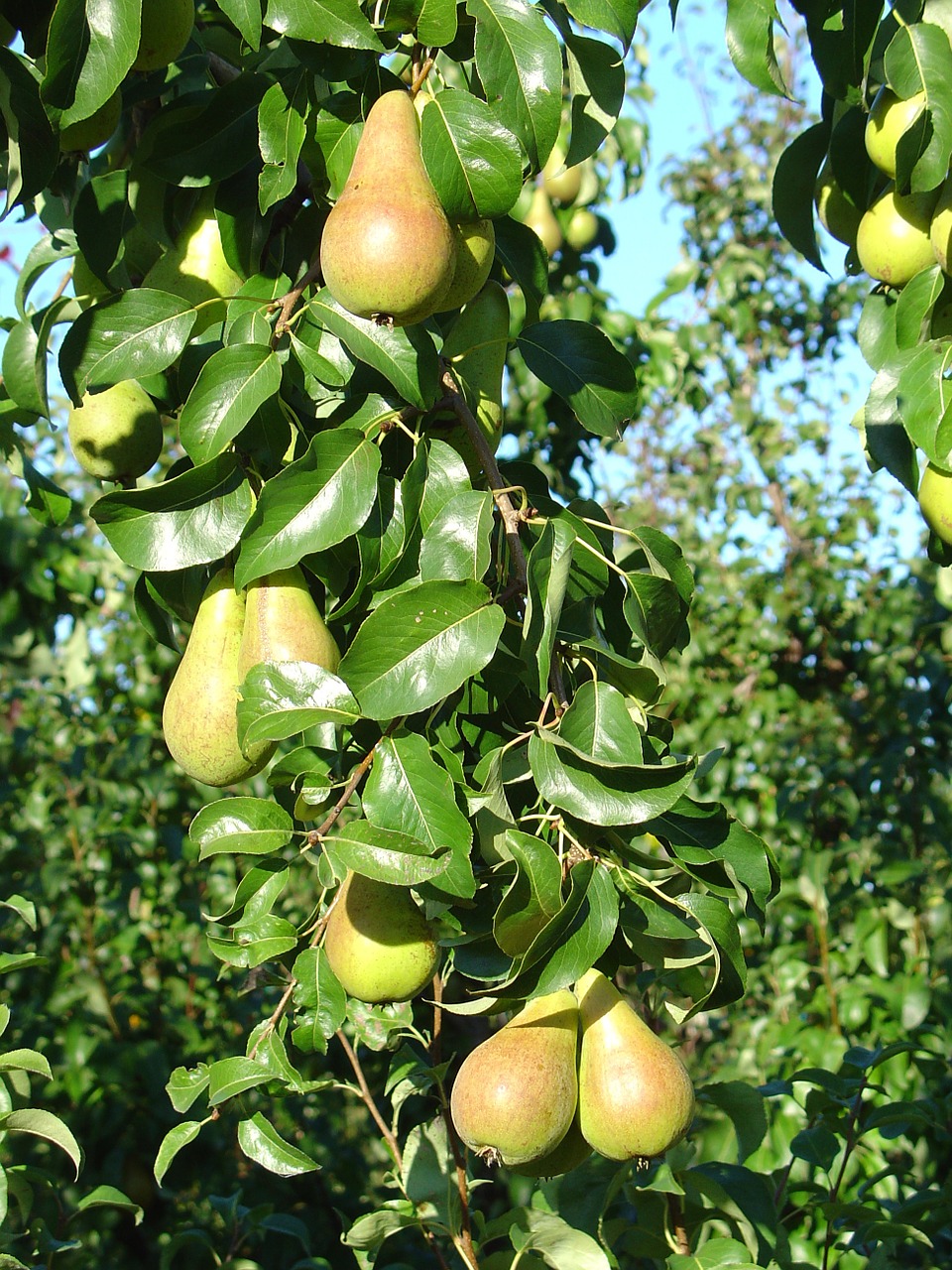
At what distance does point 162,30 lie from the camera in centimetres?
92

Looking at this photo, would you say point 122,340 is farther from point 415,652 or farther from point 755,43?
point 755,43

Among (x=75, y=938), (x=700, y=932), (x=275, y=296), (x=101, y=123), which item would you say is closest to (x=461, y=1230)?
(x=700, y=932)

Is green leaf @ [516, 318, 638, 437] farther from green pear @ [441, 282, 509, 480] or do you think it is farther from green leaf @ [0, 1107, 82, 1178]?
green leaf @ [0, 1107, 82, 1178]

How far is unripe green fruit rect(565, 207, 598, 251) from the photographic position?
128 inches

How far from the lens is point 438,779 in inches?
31.3

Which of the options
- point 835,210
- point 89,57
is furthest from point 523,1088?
point 835,210

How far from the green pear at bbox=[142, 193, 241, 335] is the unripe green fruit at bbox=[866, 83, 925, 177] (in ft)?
1.81

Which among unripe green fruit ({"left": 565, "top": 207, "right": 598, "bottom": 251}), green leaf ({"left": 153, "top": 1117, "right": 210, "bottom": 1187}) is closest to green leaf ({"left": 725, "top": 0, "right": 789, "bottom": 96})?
green leaf ({"left": 153, "top": 1117, "right": 210, "bottom": 1187})

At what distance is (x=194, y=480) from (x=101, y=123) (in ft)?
1.10

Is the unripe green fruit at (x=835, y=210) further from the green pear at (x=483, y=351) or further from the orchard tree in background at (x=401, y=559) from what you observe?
the green pear at (x=483, y=351)

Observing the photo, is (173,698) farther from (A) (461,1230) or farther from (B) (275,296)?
(A) (461,1230)

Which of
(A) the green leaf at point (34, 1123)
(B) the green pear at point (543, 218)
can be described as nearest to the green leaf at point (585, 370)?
(A) the green leaf at point (34, 1123)

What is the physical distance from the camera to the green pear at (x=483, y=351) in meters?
1.05

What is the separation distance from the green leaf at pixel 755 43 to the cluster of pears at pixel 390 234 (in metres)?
0.35
